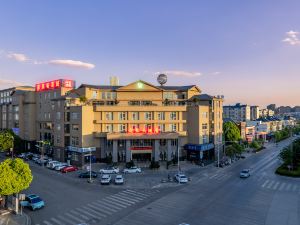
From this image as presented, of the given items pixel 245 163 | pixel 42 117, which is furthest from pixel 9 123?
pixel 245 163

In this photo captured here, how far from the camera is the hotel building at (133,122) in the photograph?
68.7m

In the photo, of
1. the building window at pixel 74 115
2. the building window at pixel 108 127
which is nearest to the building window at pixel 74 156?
the building window at pixel 74 115

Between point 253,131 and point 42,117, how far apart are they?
9224cm

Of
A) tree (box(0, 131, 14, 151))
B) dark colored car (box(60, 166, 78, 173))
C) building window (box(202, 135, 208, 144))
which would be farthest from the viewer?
tree (box(0, 131, 14, 151))

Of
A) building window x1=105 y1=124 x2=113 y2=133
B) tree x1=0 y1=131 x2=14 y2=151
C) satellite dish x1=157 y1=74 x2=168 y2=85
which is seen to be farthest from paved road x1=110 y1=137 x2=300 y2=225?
tree x1=0 y1=131 x2=14 y2=151

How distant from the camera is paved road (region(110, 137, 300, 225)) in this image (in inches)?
1265

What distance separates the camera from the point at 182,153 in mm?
74438

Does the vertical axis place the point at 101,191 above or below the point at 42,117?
below

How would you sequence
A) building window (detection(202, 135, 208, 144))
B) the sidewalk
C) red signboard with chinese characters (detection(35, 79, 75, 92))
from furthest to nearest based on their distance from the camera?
Result: red signboard with chinese characters (detection(35, 79, 75, 92)) < building window (detection(202, 135, 208, 144)) < the sidewalk

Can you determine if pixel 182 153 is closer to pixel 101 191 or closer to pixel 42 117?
pixel 101 191

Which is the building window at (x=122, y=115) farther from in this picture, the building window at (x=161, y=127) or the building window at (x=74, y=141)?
the building window at (x=74, y=141)

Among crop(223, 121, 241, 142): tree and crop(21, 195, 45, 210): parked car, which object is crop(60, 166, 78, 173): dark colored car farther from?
crop(223, 121, 241, 142): tree

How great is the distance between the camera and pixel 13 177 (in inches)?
1300

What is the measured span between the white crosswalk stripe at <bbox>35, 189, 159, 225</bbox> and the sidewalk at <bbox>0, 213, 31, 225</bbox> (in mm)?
2155
